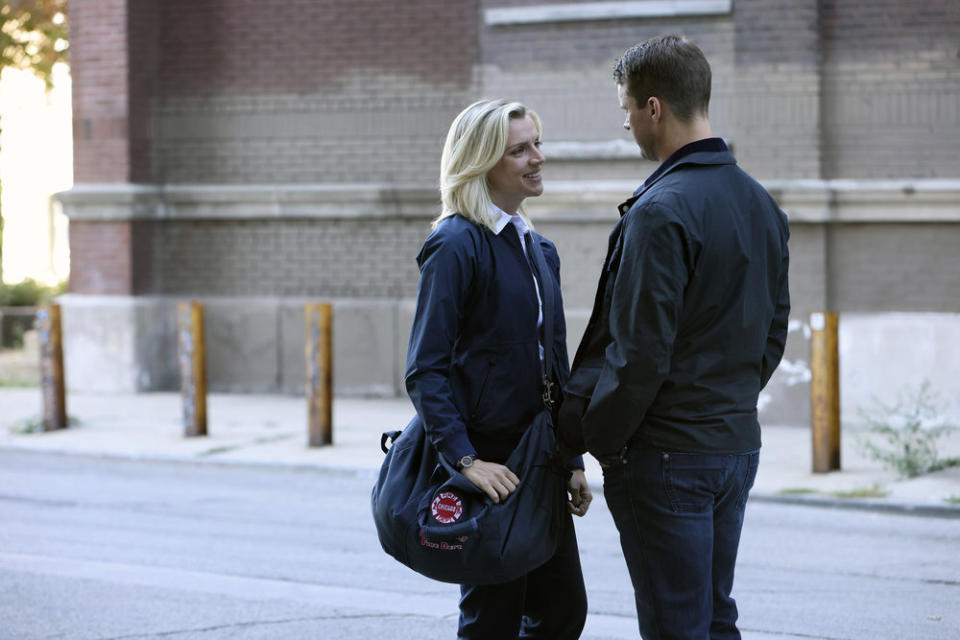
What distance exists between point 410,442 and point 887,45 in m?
9.30

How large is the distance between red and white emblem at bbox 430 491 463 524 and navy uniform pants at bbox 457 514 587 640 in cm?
34

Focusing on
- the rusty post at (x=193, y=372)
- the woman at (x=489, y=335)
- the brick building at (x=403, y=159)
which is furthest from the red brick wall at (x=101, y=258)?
the woman at (x=489, y=335)

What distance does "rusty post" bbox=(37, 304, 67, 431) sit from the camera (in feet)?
37.1

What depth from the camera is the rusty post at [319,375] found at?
10492mm

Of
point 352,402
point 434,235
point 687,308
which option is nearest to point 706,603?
point 687,308

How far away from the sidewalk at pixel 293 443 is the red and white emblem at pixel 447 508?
5424 mm

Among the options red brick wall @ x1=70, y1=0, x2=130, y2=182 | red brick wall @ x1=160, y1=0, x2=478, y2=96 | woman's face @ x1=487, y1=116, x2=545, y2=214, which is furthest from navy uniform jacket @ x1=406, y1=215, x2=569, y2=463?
red brick wall @ x1=70, y1=0, x2=130, y2=182

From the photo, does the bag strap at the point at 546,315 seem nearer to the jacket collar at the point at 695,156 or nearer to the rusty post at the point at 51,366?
the jacket collar at the point at 695,156

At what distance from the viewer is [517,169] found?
11.9 ft

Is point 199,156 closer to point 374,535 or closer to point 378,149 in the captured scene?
point 378,149

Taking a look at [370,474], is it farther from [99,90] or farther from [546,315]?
[99,90]

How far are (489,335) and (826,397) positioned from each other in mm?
6031

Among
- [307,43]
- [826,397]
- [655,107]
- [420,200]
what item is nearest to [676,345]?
[655,107]

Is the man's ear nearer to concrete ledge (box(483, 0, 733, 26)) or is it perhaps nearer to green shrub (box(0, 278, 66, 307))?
concrete ledge (box(483, 0, 733, 26))
